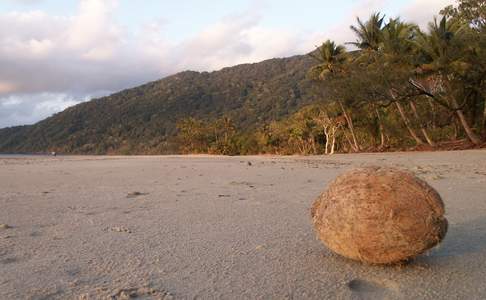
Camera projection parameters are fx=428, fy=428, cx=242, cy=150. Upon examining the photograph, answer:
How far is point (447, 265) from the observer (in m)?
3.46

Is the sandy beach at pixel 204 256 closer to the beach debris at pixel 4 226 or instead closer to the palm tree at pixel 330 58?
the beach debris at pixel 4 226

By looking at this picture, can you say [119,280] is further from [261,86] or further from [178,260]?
[261,86]

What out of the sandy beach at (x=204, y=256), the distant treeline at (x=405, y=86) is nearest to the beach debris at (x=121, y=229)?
the sandy beach at (x=204, y=256)

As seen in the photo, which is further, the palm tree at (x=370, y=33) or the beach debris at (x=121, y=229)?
the palm tree at (x=370, y=33)

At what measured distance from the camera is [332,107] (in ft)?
131

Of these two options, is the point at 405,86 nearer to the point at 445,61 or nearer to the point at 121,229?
the point at 445,61

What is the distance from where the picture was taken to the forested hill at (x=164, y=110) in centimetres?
7788

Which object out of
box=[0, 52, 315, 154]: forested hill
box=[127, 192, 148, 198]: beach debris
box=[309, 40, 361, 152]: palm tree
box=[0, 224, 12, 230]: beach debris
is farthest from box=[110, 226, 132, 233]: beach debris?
box=[0, 52, 315, 154]: forested hill

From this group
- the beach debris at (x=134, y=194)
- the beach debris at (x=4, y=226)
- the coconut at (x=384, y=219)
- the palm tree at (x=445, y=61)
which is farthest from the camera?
the palm tree at (x=445, y=61)

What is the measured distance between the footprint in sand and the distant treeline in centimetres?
2446

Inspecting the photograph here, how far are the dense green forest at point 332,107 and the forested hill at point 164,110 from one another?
1.01ft

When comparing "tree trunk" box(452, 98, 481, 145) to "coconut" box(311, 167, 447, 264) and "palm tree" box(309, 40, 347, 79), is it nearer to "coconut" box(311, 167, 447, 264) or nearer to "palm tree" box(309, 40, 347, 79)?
"palm tree" box(309, 40, 347, 79)

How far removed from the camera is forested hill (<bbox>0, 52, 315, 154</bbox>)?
77875 mm

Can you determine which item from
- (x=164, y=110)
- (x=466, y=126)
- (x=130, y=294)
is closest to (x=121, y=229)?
(x=130, y=294)
